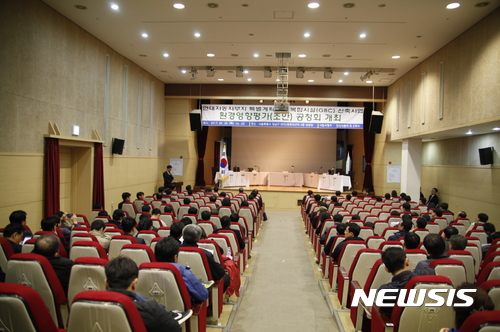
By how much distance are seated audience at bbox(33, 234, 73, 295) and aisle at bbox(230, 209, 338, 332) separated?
1879mm

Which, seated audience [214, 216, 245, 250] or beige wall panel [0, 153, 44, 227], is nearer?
seated audience [214, 216, 245, 250]

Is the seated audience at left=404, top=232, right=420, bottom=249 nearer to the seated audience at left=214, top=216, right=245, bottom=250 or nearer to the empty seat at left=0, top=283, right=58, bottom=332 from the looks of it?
the seated audience at left=214, top=216, right=245, bottom=250

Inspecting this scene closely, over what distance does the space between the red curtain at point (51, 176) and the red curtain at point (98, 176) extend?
1790mm

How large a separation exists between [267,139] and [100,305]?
17962mm

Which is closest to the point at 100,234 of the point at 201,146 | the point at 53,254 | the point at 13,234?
the point at 13,234

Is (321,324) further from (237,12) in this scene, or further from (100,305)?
(237,12)

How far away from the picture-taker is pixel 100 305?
1.66m

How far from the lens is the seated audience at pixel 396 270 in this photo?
109 inches

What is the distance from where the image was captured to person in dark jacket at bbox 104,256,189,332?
192cm

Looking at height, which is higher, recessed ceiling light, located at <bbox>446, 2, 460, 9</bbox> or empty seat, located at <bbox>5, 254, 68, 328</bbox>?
recessed ceiling light, located at <bbox>446, 2, 460, 9</bbox>

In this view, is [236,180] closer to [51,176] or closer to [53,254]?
[51,176]

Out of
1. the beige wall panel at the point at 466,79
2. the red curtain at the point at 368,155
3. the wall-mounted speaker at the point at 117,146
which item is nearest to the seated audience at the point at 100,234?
the wall-mounted speaker at the point at 117,146

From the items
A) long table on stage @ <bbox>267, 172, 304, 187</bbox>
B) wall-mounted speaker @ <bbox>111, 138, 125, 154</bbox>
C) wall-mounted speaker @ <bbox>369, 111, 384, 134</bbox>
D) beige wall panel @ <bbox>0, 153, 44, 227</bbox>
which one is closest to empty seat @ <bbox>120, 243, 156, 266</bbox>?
beige wall panel @ <bbox>0, 153, 44, 227</bbox>

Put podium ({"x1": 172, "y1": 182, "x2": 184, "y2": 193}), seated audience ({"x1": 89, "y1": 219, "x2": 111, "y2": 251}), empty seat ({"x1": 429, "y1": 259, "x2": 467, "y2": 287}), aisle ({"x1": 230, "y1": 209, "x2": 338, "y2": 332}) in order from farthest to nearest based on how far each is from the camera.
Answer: podium ({"x1": 172, "y1": 182, "x2": 184, "y2": 193})
seated audience ({"x1": 89, "y1": 219, "x2": 111, "y2": 251})
aisle ({"x1": 230, "y1": 209, "x2": 338, "y2": 332})
empty seat ({"x1": 429, "y1": 259, "x2": 467, "y2": 287})
